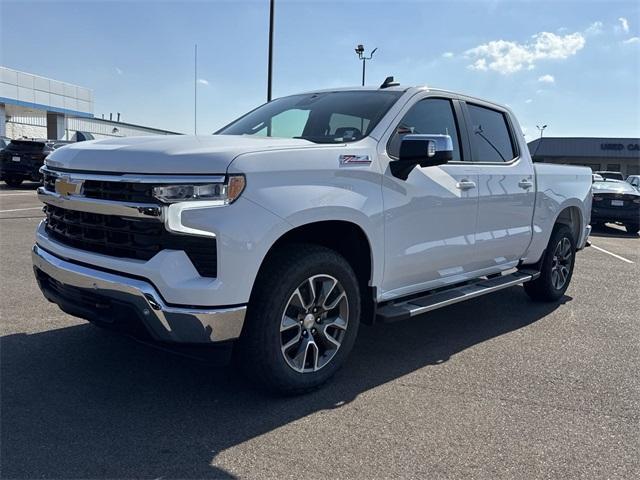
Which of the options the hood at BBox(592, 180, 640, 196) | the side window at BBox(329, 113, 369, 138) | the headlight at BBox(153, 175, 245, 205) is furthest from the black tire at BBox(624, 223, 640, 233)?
the headlight at BBox(153, 175, 245, 205)

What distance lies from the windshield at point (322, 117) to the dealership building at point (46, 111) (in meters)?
31.0

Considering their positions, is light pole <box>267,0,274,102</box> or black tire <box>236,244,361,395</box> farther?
light pole <box>267,0,274,102</box>

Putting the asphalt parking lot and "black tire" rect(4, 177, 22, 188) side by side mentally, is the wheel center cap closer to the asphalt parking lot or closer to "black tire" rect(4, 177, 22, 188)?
the asphalt parking lot

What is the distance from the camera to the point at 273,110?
4684mm

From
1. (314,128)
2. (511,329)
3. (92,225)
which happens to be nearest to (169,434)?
(92,225)

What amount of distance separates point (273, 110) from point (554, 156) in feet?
192

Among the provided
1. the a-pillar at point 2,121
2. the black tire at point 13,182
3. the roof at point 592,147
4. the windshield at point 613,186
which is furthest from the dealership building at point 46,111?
the roof at point 592,147

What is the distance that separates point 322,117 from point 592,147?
200 feet

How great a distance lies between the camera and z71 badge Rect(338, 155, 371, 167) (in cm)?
342

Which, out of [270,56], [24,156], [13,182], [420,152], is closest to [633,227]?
[270,56]

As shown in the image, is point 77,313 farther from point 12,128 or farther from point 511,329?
point 12,128

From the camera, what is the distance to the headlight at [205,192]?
283cm

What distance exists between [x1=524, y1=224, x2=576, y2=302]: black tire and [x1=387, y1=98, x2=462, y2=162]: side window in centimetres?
202

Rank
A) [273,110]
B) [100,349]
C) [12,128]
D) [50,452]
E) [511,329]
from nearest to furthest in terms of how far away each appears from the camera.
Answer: [50,452] < [100,349] < [273,110] < [511,329] < [12,128]
